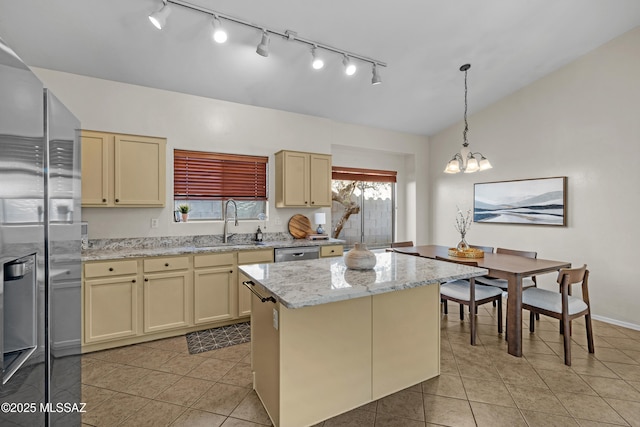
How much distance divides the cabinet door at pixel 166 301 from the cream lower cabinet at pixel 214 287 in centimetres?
10

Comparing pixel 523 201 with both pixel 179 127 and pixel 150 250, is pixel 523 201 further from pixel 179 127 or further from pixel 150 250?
pixel 150 250

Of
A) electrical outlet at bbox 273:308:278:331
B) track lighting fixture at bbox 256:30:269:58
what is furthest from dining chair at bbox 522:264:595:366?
track lighting fixture at bbox 256:30:269:58

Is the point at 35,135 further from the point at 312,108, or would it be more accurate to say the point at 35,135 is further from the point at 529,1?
the point at 529,1

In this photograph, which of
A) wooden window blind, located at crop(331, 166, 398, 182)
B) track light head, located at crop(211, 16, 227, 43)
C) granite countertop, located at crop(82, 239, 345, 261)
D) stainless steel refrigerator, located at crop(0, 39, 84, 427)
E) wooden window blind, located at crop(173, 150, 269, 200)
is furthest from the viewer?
wooden window blind, located at crop(331, 166, 398, 182)

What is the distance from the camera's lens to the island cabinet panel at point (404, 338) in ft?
6.84

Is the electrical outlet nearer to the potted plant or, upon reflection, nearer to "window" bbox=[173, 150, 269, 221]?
the potted plant

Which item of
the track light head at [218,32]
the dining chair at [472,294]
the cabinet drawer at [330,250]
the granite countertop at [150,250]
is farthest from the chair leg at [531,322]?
the track light head at [218,32]

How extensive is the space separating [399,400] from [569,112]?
4187mm

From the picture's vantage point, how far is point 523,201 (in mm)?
4441

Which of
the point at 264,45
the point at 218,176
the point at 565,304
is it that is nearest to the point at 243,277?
the point at 218,176

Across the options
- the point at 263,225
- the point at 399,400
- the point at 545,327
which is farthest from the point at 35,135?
the point at 545,327

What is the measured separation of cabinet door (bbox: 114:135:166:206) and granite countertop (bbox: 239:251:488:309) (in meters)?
1.82

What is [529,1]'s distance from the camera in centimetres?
295

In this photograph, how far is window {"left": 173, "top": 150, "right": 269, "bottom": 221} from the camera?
377 cm
